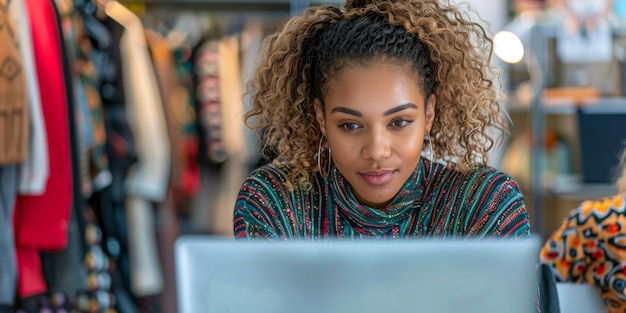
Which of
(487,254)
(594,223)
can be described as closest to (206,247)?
(487,254)

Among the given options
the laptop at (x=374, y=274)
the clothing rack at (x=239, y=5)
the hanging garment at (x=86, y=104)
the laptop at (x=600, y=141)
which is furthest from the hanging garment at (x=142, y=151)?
the laptop at (x=374, y=274)

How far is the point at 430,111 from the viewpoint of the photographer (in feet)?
4.41

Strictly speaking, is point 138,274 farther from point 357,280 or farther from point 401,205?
point 357,280

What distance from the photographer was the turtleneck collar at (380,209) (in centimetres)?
134

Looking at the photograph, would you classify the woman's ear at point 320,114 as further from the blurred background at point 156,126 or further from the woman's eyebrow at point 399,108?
the blurred background at point 156,126

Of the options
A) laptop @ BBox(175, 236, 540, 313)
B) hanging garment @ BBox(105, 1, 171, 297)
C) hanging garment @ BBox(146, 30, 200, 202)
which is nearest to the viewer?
laptop @ BBox(175, 236, 540, 313)

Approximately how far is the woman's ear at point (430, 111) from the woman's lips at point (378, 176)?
114 millimetres

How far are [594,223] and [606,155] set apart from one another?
220cm

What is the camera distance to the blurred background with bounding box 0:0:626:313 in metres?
2.35

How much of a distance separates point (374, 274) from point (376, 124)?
51cm

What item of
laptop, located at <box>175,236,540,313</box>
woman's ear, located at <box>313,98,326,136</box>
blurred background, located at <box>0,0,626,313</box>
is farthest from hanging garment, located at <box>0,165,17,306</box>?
laptop, located at <box>175,236,540,313</box>

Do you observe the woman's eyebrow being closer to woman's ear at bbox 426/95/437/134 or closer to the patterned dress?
woman's ear at bbox 426/95/437/134

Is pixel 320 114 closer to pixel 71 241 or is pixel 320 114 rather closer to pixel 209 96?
→ pixel 71 241

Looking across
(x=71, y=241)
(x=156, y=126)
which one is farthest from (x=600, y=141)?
(x=71, y=241)
